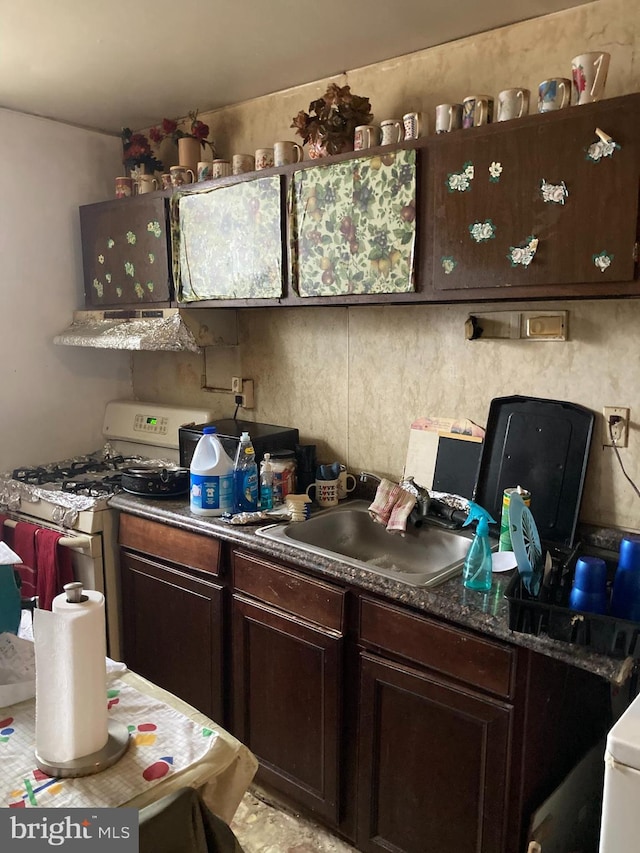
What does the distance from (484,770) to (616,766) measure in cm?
55

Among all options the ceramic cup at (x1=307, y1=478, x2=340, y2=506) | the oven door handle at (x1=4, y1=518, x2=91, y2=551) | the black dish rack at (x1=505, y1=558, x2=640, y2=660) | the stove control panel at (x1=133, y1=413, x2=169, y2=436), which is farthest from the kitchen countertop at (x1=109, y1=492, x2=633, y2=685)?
the stove control panel at (x1=133, y1=413, x2=169, y2=436)

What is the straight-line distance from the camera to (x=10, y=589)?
3.93 ft

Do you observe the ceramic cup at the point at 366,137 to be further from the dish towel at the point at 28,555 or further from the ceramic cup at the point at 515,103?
the dish towel at the point at 28,555

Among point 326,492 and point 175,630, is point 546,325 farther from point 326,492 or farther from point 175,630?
point 175,630

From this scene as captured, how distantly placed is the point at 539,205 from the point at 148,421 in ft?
6.60

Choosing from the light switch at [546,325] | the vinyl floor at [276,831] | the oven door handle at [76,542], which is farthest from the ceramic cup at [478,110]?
the vinyl floor at [276,831]

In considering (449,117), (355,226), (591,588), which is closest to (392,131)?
(449,117)

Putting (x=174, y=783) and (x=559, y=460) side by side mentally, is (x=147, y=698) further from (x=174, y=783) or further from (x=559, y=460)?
(x=559, y=460)

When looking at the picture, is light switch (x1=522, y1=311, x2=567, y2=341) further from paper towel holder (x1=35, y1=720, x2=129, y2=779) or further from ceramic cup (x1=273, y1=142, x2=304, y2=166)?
paper towel holder (x1=35, y1=720, x2=129, y2=779)

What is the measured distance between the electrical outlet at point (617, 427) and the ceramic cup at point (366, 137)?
1071 mm

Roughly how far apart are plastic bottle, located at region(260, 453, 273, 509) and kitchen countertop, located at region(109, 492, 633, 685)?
0.62ft

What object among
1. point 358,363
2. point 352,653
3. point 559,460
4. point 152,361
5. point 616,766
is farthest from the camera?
point 152,361

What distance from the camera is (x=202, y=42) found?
2.14 meters

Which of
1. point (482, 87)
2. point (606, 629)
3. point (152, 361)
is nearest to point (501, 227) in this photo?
point (482, 87)
